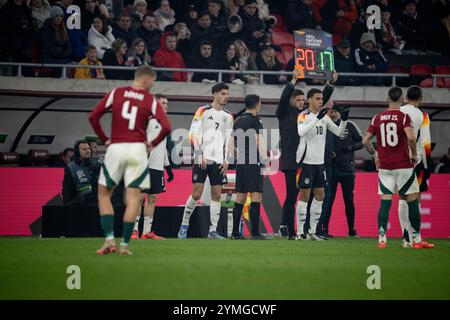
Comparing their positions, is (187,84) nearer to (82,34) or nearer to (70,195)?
(82,34)

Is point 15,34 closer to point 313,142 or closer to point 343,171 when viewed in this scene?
point 343,171

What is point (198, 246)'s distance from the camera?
46.1 ft

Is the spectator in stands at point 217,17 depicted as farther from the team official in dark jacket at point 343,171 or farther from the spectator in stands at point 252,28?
the team official in dark jacket at point 343,171

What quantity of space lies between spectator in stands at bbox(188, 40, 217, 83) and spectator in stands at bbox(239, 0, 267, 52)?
1.32 m

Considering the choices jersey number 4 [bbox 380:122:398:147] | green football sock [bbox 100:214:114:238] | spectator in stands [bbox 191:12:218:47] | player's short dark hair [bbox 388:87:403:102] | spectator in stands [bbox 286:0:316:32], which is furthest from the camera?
spectator in stands [bbox 286:0:316:32]

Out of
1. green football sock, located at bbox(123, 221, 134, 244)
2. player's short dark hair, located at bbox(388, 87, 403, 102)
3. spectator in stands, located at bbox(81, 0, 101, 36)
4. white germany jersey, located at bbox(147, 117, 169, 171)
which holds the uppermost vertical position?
spectator in stands, located at bbox(81, 0, 101, 36)

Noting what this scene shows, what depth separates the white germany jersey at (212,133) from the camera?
1648cm

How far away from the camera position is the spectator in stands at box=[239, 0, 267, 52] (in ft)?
79.9

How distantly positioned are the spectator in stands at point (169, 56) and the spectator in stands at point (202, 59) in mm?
302

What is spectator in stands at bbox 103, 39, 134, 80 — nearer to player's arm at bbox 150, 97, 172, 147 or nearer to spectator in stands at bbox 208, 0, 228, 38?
spectator in stands at bbox 208, 0, 228, 38

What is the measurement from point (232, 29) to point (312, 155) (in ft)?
27.7

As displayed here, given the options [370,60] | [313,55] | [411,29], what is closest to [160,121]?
[313,55]

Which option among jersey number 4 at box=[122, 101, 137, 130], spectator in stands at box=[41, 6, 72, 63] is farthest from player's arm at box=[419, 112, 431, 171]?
spectator in stands at box=[41, 6, 72, 63]

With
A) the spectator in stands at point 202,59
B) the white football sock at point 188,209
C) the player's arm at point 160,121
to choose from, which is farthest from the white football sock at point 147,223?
the spectator in stands at point 202,59
